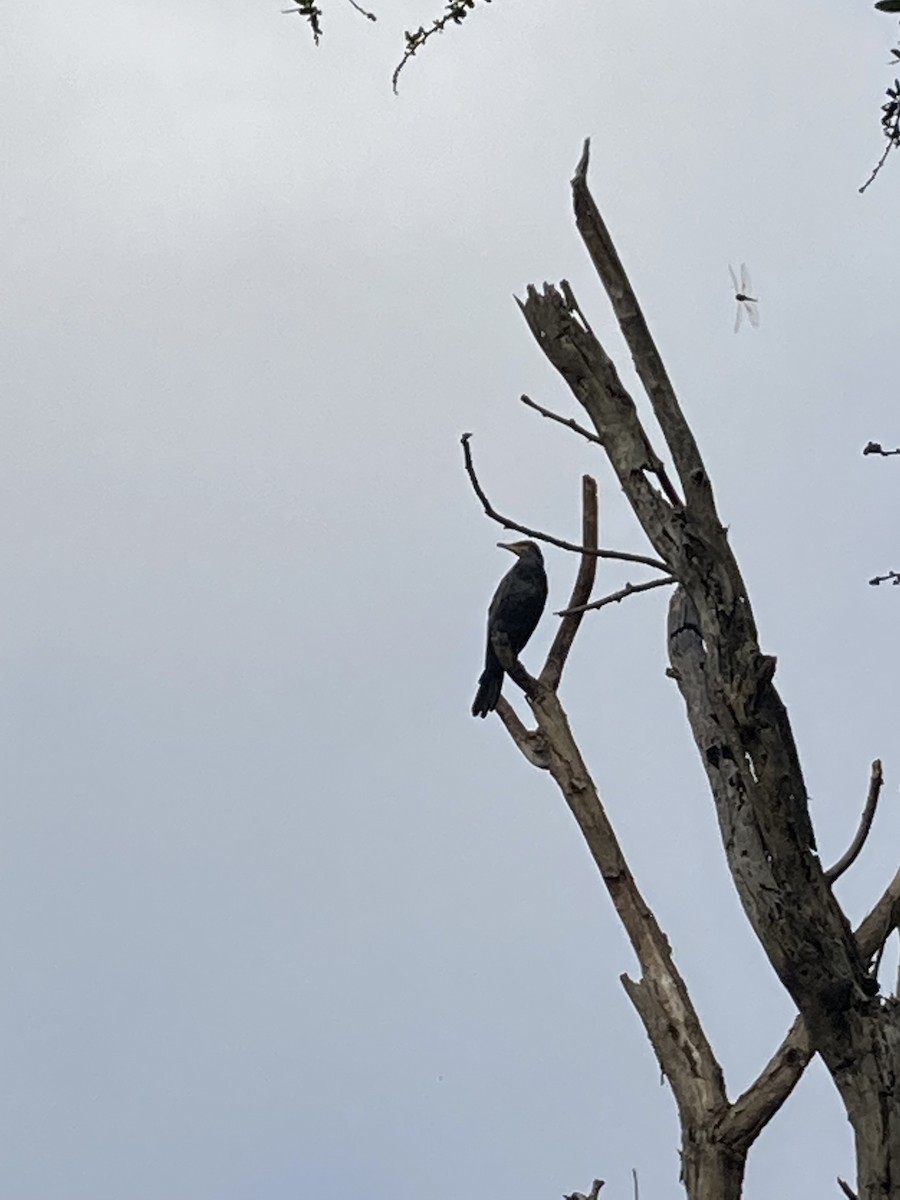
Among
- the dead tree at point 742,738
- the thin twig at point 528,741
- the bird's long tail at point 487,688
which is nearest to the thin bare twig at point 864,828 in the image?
the dead tree at point 742,738

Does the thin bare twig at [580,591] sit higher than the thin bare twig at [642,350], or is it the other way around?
the thin bare twig at [580,591]

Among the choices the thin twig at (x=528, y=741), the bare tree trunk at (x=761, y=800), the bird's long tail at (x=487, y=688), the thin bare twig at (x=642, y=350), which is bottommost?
the bare tree trunk at (x=761, y=800)

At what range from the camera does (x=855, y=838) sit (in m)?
3.28

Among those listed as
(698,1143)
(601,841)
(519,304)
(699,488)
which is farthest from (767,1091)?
(519,304)

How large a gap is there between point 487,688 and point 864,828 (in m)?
3.78

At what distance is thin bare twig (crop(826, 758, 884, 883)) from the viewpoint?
3.14 metres

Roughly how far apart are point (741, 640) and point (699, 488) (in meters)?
0.30

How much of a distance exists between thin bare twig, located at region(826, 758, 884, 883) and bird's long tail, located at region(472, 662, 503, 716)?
3.33 meters

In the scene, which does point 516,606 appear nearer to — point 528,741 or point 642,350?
point 528,741

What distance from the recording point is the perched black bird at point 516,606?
713 centimetres

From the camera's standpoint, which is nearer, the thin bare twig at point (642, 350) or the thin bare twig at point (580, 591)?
the thin bare twig at point (642, 350)

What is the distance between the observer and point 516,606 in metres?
7.97

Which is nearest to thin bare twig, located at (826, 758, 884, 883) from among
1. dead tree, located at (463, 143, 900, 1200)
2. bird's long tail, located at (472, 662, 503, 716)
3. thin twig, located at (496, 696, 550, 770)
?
dead tree, located at (463, 143, 900, 1200)

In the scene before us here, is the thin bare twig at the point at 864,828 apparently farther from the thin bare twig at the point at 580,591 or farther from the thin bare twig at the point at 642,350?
the thin bare twig at the point at 580,591
